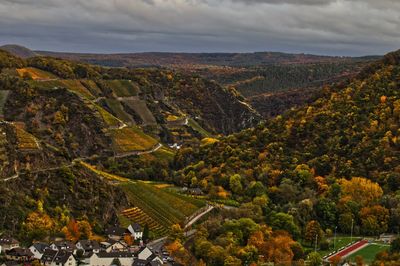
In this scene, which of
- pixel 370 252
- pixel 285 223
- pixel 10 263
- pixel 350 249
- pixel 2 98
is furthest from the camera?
pixel 2 98

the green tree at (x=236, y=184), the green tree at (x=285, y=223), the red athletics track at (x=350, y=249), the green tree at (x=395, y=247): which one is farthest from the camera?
the green tree at (x=236, y=184)

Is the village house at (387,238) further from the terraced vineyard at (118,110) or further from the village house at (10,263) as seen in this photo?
the terraced vineyard at (118,110)

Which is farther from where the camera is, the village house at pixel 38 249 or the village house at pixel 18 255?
the village house at pixel 38 249

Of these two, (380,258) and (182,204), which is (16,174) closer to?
(182,204)

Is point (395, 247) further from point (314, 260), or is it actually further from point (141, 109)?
point (141, 109)

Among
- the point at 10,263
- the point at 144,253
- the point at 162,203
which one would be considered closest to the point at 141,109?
the point at 162,203

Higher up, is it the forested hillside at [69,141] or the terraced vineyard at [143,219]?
the forested hillside at [69,141]

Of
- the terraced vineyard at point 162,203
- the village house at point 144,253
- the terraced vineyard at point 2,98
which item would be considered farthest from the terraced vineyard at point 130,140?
the village house at point 144,253

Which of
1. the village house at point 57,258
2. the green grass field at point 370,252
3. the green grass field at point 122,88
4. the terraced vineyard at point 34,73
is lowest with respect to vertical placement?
the green grass field at point 370,252
